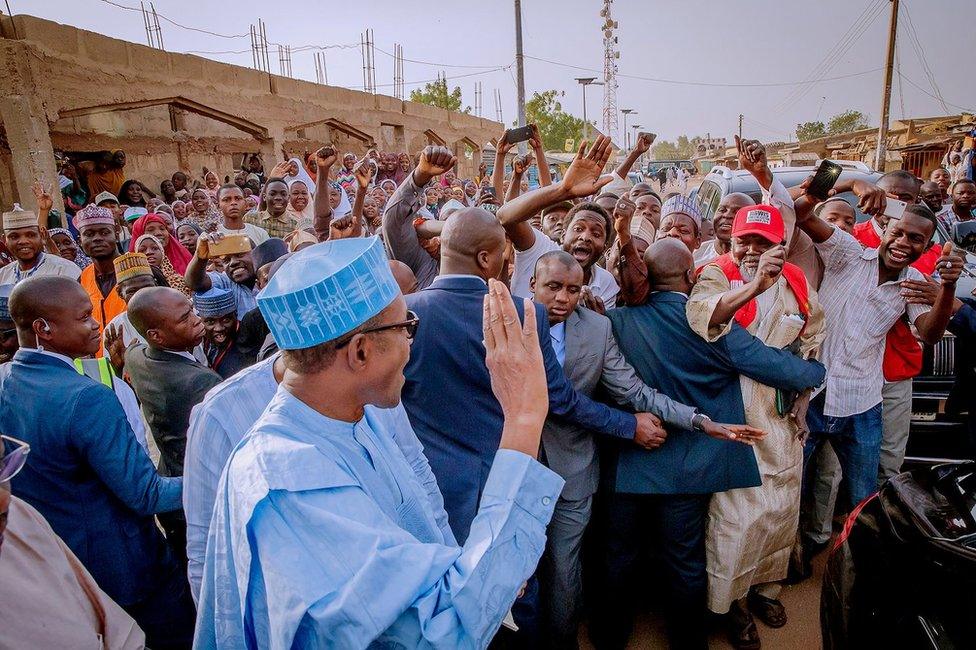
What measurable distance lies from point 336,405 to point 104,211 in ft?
15.3

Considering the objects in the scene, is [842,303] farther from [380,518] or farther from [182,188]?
[182,188]

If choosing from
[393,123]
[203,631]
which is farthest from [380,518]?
[393,123]

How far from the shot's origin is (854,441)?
325 centimetres

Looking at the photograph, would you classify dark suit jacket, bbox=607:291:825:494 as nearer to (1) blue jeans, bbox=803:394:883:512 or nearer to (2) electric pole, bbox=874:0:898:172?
(1) blue jeans, bbox=803:394:883:512

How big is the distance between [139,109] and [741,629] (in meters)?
13.0

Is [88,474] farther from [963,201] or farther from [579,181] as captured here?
[963,201]

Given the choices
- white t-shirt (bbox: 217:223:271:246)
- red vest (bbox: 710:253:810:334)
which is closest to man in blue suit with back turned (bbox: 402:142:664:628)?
red vest (bbox: 710:253:810:334)

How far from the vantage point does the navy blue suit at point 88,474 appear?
6.51 ft

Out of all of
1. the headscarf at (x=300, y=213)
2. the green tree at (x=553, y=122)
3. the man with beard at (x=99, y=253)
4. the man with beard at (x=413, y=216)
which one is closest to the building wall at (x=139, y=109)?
the headscarf at (x=300, y=213)

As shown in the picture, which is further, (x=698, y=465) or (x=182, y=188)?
(x=182, y=188)

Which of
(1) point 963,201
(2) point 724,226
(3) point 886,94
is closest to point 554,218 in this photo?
(2) point 724,226

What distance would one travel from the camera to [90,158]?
1038 cm

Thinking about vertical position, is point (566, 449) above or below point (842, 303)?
below

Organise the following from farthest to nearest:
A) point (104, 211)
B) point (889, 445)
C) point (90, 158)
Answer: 1. point (90, 158)
2. point (104, 211)
3. point (889, 445)
